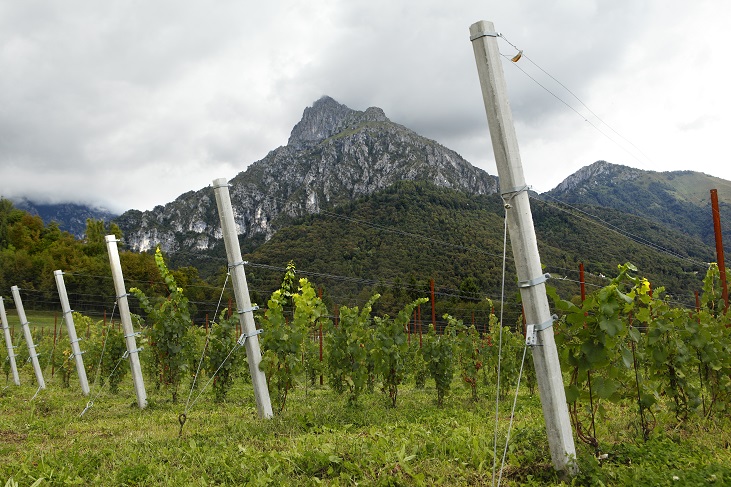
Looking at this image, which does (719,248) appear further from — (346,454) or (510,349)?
(346,454)

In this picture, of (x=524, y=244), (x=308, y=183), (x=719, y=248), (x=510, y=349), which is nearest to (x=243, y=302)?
(x=524, y=244)

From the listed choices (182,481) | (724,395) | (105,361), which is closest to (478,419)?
(724,395)

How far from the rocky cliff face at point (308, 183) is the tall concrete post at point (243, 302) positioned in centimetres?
7337

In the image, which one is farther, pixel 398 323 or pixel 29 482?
pixel 398 323

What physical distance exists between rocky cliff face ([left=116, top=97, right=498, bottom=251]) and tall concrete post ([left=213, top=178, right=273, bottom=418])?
73.4m

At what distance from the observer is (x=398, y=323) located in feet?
29.2

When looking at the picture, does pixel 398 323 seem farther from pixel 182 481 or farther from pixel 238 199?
pixel 238 199

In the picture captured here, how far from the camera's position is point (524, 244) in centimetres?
345

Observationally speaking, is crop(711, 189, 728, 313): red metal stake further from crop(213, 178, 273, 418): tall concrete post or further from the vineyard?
crop(213, 178, 273, 418): tall concrete post

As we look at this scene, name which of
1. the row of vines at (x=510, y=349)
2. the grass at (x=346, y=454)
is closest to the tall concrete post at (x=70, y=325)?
the row of vines at (x=510, y=349)

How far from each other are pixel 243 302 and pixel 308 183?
132 m

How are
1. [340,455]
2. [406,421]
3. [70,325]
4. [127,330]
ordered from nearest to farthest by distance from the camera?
[340,455] < [406,421] < [127,330] < [70,325]

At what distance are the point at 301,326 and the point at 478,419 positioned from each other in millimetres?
3238

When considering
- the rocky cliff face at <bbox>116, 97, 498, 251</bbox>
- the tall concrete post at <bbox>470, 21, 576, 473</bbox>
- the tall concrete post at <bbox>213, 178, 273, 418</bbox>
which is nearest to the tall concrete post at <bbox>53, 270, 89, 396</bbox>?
the tall concrete post at <bbox>213, 178, 273, 418</bbox>
